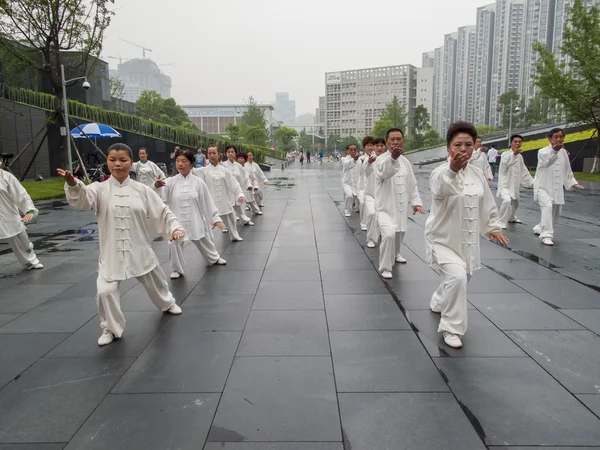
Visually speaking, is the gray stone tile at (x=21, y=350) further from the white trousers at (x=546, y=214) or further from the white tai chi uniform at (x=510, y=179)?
the white tai chi uniform at (x=510, y=179)

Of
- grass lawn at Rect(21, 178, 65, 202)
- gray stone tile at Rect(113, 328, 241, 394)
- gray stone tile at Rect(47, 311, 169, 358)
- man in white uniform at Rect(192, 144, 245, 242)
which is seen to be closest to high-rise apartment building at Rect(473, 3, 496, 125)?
grass lawn at Rect(21, 178, 65, 202)

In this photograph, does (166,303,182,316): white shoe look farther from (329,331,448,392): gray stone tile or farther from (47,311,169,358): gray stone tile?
(329,331,448,392): gray stone tile

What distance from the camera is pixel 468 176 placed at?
13.1ft

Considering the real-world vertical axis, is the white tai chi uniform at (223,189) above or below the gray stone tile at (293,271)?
above

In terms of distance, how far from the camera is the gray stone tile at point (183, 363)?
10.4 feet

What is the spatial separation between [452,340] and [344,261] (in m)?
3.12

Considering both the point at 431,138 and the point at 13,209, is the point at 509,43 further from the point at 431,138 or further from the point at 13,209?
the point at 13,209

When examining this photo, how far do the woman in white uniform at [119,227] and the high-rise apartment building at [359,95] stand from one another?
125 meters

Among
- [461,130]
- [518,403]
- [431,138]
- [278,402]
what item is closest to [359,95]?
[431,138]

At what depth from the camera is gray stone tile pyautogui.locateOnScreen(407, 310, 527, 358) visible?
3.64m

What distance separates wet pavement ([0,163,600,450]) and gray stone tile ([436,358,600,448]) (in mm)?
12

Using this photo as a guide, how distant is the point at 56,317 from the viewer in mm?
4574

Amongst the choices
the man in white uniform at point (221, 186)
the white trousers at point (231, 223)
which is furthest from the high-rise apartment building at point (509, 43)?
the white trousers at point (231, 223)

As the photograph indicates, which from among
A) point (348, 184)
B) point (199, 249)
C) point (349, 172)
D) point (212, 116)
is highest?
point (212, 116)
